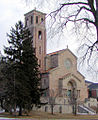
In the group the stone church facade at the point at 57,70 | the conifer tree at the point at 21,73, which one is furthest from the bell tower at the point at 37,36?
the conifer tree at the point at 21,73

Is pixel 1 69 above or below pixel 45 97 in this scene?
above

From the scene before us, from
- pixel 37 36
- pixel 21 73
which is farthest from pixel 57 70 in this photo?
pixel 21 73

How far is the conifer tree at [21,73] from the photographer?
26.5 m

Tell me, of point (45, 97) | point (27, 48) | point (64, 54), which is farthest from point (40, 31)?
point (27, 48)

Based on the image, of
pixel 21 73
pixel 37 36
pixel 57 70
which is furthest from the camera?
pixel 37 36

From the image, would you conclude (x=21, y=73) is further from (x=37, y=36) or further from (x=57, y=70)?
(x=37, y=36)

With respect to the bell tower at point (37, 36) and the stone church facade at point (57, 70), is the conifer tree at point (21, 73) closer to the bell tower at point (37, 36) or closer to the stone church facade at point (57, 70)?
the stone church facade at point (57, 70)

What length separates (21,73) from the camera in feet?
90.1

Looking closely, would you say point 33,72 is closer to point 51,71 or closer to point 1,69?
point 1,69

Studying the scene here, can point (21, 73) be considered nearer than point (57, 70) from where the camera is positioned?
Yes

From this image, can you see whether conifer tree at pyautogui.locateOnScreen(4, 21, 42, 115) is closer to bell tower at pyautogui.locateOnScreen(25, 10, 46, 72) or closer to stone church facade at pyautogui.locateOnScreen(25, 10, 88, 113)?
stone church facade at pyautogui.locateOnScreen(25, 10, 88, 113)

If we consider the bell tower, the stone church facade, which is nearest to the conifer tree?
the stone church facade

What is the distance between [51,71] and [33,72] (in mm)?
19746

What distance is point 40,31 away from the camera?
5506 cm
